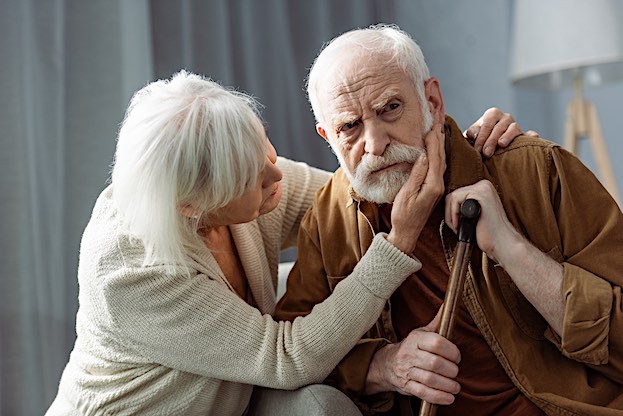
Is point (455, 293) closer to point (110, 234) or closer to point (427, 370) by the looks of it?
point (427, 370)

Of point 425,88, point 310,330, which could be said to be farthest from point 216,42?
point 310,330

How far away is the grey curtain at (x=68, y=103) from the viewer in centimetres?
262

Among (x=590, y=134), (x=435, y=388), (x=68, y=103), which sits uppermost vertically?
(x=68, y=103)

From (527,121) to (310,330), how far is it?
2.81 meters

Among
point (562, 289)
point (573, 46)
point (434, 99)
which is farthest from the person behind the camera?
point (573, 46)

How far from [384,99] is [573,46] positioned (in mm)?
1640

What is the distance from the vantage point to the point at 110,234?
1.76 metres

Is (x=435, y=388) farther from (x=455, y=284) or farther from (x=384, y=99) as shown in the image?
(x=384, y=99)

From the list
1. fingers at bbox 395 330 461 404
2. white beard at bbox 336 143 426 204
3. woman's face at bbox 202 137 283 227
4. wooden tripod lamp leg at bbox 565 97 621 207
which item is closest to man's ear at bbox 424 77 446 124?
white beard at bbox 336 143 426 204

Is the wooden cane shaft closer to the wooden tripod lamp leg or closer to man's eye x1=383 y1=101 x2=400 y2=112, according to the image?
man's eye x1=383 y1=101 x2=400 y2=112

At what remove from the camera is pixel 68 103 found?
2.77 metres

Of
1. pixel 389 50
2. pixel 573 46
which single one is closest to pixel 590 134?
pixel 573 46

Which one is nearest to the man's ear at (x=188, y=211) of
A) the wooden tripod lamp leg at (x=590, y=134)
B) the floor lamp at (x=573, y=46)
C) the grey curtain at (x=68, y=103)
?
the grey curtain at (x=68, y=103)

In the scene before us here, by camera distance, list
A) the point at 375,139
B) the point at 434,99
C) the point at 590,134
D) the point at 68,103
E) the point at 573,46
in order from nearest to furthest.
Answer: the point at 375,139, the point at 434,99, the point at 68,103, the point at 573,46, the point at 590,134
